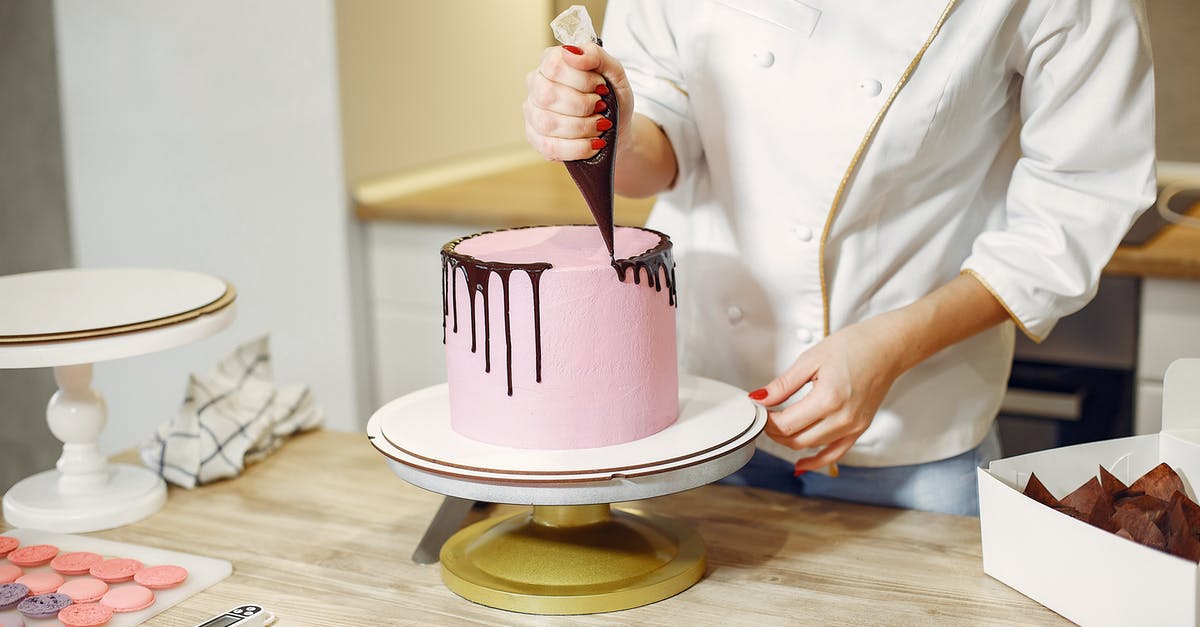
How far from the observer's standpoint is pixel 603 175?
35.0 inches

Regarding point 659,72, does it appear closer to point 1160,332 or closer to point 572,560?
point 572,560

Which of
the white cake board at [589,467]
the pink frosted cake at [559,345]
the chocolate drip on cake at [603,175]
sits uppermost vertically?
the chocolate drip on cake at [603,175]

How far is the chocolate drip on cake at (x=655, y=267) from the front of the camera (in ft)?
2.84

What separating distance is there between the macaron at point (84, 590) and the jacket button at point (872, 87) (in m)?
0.76

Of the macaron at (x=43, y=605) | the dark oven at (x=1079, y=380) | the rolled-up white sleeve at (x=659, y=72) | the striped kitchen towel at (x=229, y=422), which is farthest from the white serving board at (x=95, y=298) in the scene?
the dark oven at (x=1079, y=380)

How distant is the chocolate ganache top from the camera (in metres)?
0.85

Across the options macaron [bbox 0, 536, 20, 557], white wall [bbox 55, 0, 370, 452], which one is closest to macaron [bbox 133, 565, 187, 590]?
macaron [bbox 0, 536, 20, 557]

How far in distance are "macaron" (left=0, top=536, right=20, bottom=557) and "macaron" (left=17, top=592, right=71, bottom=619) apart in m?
0.10

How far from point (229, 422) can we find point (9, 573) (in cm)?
31

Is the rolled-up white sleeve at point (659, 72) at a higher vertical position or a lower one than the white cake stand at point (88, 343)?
higher

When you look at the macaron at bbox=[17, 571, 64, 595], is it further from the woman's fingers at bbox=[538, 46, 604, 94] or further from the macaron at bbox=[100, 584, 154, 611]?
the woman's fingers at bbox=[538, 46, 604, 94]

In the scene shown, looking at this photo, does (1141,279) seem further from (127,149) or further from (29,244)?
(29,244)


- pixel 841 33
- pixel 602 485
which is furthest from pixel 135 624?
pixel 841 33

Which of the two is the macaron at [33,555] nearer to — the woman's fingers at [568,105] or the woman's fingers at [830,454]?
the woman's fingers at [568,105]
